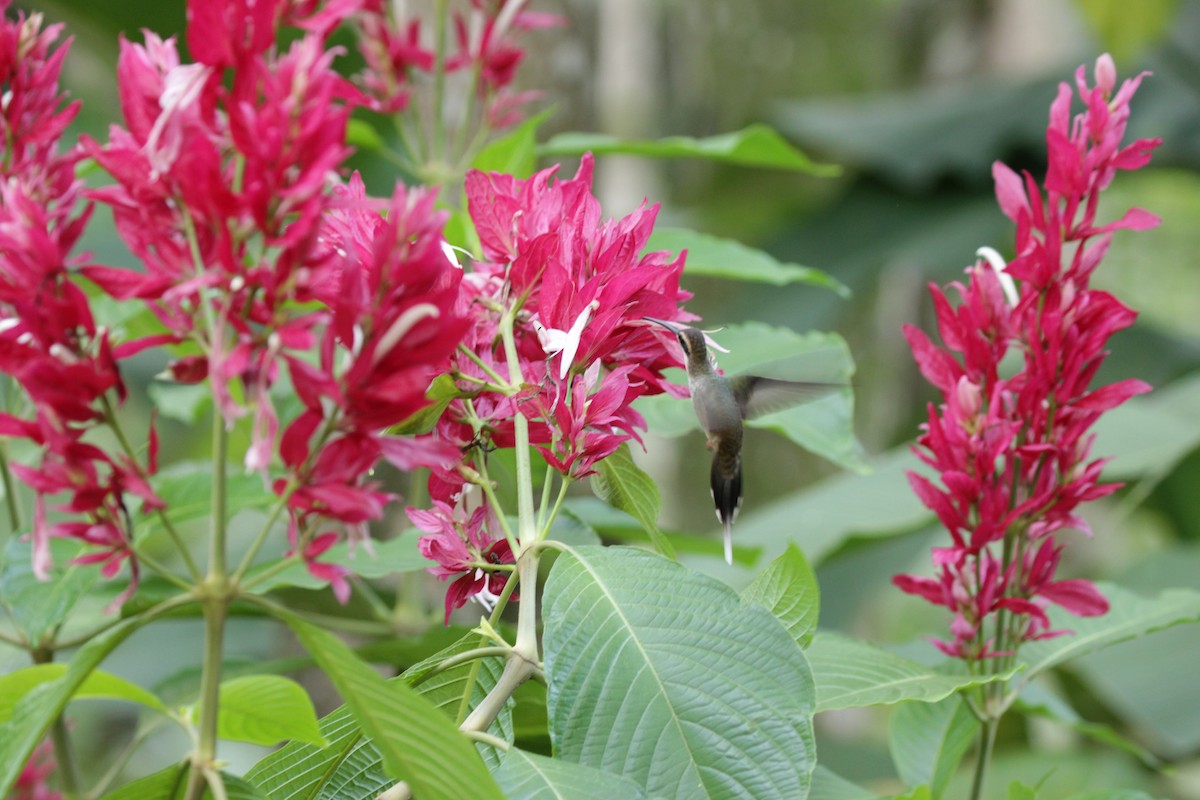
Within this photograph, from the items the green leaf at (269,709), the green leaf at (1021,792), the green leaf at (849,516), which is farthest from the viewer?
the green leaf at (849,516)

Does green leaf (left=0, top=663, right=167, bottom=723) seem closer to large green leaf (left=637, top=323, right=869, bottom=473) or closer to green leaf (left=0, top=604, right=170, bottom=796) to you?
green leaf (left=0, top=604, right=170, bottom=796)

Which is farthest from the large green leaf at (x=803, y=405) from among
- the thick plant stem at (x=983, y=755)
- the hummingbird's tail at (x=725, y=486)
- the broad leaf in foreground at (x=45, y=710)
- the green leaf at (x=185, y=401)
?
the broad leaf in foreground at (x=45, y=710)

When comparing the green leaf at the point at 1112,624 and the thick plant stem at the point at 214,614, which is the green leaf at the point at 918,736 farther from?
the thick plant stem at the point at 214,614

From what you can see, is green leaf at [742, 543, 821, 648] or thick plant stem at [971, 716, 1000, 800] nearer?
green leaf at [742, 543, 821, 648]

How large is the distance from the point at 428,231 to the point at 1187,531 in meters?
3.82

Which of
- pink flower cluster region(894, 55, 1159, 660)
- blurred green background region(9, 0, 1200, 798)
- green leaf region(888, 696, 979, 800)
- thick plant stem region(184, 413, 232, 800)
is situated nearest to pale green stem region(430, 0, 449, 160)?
blurred green background region(9, 0, 1200, 798)

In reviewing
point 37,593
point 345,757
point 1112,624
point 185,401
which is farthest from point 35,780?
point 1112,624

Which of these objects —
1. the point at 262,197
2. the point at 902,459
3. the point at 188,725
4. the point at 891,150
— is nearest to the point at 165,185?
the point at 262,197

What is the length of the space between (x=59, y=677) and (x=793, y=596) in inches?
17.5

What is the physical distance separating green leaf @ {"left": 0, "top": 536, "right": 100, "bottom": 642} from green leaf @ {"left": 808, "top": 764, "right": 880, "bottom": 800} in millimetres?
608

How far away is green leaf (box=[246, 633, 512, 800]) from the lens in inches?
27.9

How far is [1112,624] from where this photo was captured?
1.07 m

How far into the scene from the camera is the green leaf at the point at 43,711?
0.53 meters

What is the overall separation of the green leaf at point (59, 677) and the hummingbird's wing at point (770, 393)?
0.52m
